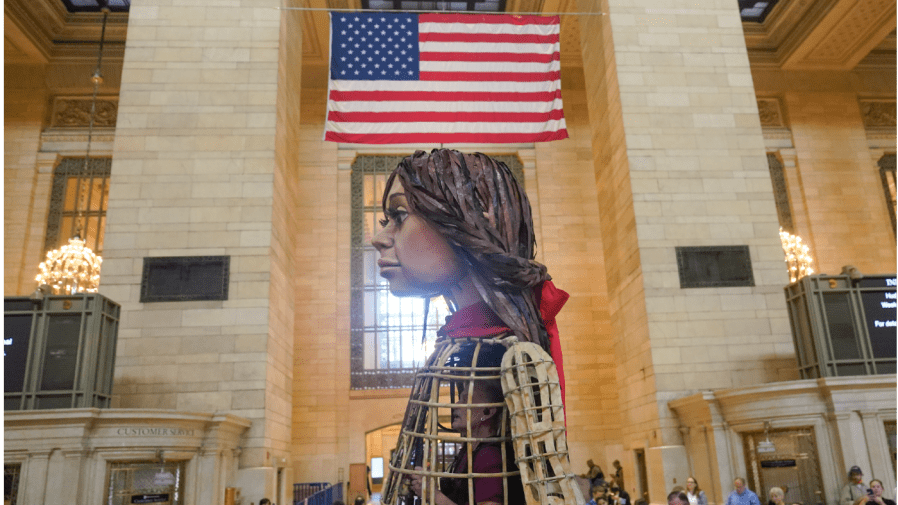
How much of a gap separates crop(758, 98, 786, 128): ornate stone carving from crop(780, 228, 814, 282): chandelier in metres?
4.38

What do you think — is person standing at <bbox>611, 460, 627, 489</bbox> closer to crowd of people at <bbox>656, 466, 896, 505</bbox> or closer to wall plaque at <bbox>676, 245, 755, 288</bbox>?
wall plaque at <bbox>676, 245, 755, 288</bbox>

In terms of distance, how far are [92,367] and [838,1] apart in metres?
18.4

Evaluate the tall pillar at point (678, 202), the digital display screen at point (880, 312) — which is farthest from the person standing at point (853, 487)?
the tall pillar at point (678, 202)

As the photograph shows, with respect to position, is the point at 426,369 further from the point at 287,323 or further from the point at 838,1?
the point at 838,1

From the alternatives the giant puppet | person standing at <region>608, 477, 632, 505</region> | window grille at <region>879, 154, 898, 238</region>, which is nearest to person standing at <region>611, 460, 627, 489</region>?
person standing at <region>608, 477, 632, 505</region>

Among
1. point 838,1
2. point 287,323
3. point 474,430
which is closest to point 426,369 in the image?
point 474,430

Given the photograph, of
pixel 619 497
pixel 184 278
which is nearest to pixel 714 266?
pixel 619 497

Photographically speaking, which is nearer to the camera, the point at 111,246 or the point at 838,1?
the point at 111,246

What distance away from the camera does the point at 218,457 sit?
891 centimetres

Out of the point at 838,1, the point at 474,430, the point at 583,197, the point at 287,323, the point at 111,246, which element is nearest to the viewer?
the point at 474,430

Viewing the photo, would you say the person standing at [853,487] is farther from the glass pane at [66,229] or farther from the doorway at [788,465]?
the glass pane at [66,229]

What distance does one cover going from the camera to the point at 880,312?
9.68 meters

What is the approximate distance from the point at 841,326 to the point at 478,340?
31.2 ft

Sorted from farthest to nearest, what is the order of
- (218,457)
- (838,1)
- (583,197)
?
1. (583,197)
2. (838,1)
3. (218,457)
